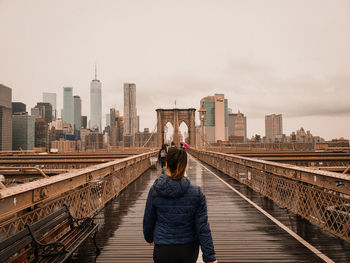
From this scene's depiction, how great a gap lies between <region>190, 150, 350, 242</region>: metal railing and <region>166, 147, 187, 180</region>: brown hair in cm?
323

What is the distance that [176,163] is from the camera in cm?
237

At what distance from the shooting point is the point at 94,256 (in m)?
4.21

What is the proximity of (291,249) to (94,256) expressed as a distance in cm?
339

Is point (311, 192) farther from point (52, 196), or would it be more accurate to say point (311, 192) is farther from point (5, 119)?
point (5, 119)

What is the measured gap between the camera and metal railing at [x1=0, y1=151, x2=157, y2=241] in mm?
3224

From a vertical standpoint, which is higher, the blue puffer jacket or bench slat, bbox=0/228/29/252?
the blue puffer jacket

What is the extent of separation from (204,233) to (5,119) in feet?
694

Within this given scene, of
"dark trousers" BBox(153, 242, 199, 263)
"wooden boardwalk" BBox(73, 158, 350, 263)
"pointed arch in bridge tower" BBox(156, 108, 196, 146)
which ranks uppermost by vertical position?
"pointed arch in bridge tower" BBox(156, 108, 196, 146)

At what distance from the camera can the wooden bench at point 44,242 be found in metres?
2.80

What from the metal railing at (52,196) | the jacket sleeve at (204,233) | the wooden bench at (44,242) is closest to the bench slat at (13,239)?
the wooden bench at (44,242)

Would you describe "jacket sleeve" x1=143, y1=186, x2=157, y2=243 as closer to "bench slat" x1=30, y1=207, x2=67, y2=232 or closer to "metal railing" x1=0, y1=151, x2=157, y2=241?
"bench slat" x1=30, y1=207, x2=67, y2=232

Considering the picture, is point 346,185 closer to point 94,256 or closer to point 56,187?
point 94,256

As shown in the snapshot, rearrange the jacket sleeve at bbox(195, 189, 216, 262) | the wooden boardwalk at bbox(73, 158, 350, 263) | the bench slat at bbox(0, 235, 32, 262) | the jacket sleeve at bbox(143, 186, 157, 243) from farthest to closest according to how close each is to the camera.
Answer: the wooden boardwalk at bbox(73, 158, 350, 263)
the bench slat at bbox(0, 235, 32, 262)
the jacket sleeve at bbox(143, 186, 157, 243)
the jacket sleeve at bbox(195, 189, 216, 262)

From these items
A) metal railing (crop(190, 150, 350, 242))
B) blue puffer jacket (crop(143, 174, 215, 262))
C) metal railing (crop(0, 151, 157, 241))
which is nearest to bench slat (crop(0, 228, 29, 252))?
metal railing (crop(0, 151, 157, 241))
